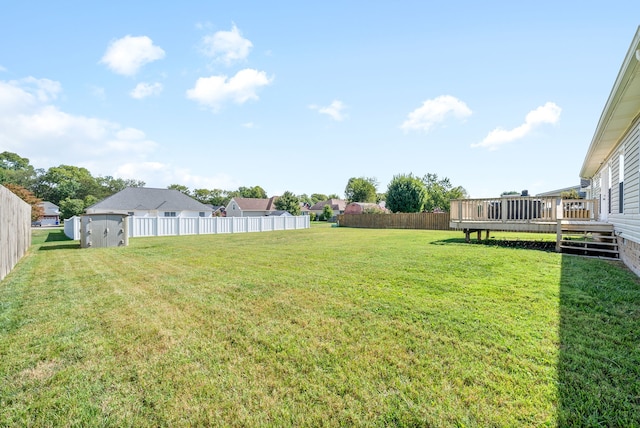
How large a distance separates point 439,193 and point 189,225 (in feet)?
132

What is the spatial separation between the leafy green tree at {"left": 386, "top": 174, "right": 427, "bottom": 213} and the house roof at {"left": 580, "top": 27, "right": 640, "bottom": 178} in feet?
69.8

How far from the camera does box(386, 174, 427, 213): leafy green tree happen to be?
3092 cm

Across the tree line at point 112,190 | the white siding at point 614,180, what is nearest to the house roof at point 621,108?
the white siding at point 614,180

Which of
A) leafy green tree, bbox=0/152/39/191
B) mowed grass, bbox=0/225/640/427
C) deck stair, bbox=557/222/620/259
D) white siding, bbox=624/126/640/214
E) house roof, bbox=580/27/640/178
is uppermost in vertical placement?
leafy green tree, bbox=0/152/39/191

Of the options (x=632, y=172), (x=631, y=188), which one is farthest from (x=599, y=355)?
(x=632, y=172)

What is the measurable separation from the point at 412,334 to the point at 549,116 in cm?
1735

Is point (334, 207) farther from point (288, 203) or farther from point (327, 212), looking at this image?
point (288, 203)

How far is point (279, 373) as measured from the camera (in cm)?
223

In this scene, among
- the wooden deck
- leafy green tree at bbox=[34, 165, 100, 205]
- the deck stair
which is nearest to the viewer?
the deck stair

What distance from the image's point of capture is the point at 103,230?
428 inches

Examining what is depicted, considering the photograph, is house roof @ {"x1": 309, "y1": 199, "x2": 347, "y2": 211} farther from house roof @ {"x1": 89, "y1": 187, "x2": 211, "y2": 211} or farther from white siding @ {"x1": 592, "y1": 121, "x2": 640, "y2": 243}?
white siding @ {"x1": 592, "y1": 121, "x2": 640, "y2": 243}

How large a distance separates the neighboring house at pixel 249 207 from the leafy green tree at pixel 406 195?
23.5m

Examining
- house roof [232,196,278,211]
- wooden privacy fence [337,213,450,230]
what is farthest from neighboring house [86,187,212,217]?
wooden privacy fence [337,213,450,230]

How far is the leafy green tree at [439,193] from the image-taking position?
1624 inches
